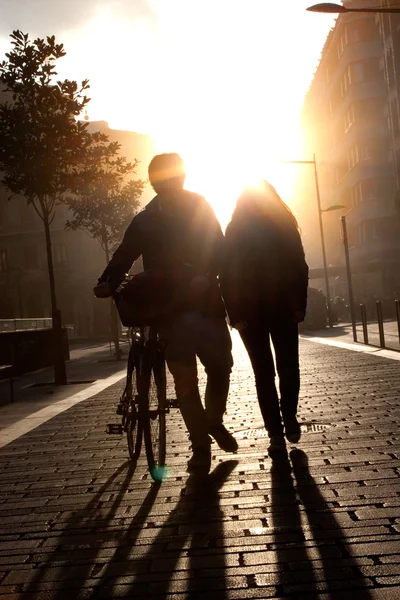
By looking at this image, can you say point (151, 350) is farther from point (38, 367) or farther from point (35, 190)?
point (38, 367)

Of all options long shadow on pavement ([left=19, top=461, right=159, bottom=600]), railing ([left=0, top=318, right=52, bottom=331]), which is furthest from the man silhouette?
railing ([left=0, top=318, right=52, bottom=331])

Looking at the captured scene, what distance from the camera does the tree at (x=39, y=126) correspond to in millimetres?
18844

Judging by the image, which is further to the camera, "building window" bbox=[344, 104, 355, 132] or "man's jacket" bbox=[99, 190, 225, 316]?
"building window" bbox=[344, 104, 355, 132]

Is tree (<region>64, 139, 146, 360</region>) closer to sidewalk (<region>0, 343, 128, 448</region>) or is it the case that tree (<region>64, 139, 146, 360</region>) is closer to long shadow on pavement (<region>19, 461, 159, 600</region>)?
sidewalk (<region>0, 343, 128, 448</region>)

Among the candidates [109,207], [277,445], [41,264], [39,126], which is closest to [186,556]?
[277,445]

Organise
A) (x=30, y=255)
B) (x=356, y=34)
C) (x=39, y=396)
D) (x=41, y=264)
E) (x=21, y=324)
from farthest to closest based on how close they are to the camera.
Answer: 1. (x=30, y=255)
2. (x=41, y=264)
3. (x=356, y=34)
4. (x=21, y=324)
5. (x=39, y=396)

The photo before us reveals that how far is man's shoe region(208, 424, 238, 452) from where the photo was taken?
21.8 ft

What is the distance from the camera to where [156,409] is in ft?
21.2

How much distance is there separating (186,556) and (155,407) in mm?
2142

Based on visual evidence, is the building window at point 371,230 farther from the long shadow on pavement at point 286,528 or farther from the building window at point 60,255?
the long shadow on pavement at point 286,528

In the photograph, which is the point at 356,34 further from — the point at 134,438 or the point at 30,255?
the point at 134,438

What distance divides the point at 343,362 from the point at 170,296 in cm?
1160

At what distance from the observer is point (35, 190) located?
1888 cm

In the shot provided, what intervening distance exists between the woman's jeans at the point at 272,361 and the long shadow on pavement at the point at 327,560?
4.88 ft
